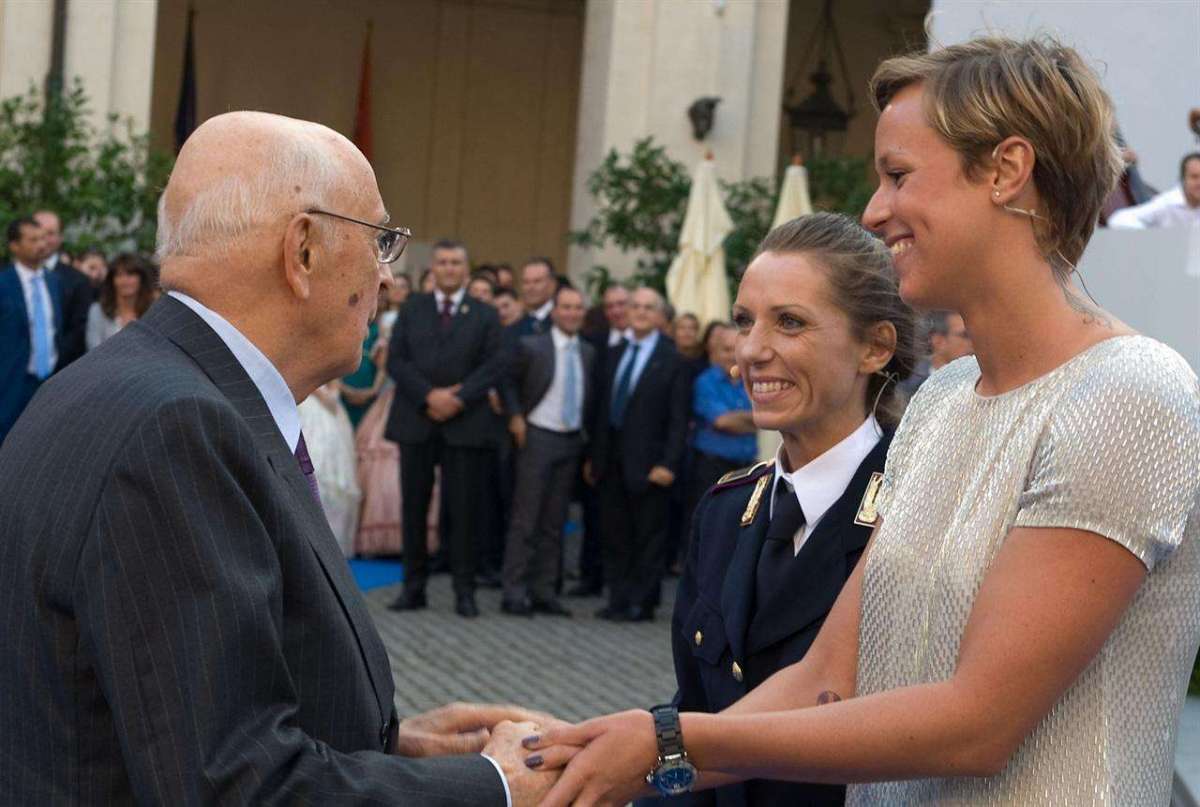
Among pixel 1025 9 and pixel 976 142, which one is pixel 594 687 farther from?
pixel 976 142

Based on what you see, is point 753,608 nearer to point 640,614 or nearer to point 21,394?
point 640,614

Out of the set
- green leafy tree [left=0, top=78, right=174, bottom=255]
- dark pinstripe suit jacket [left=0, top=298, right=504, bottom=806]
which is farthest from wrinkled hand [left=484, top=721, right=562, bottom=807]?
green leafy tree [left=0, top=78, right=174, bottom=255]

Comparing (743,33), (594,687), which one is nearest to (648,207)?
(743,33)

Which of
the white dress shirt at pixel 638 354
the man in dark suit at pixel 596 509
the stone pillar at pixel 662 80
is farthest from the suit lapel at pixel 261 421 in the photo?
the stone pillar at pixel 662 80

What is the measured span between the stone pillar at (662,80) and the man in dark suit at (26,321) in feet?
23.0

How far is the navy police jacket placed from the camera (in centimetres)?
314

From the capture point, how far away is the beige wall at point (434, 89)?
24.1m

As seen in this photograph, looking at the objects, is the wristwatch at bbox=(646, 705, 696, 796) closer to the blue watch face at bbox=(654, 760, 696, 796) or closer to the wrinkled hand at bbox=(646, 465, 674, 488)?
the blue watch face at bbox=(654, 760, 696, 796)

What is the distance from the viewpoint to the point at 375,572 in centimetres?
1309

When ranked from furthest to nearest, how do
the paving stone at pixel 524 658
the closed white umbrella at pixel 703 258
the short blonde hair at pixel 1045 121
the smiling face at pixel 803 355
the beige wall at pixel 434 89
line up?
the beige wall at pixel 434 89
the closed white umbrella at pixel 703 258
the paving stone at pixel 524 658
the smiling face at pixel 803 355
the short blonde hair at pixel 1045 121

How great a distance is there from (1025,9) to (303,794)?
21.0 ft

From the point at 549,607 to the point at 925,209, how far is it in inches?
378

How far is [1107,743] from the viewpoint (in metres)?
2.29

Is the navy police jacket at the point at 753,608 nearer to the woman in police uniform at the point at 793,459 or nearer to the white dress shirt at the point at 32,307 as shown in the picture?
the woman in police uniform at the point at 793,459
